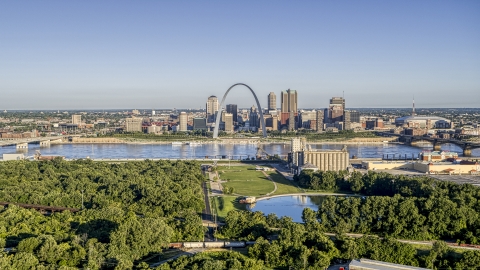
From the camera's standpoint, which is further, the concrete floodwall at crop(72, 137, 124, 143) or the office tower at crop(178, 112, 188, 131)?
the office tower at crop(178, 112, 188, 131)

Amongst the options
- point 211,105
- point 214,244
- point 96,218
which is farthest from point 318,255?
point 211,105

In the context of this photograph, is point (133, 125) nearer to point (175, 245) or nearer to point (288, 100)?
point (288, 100)

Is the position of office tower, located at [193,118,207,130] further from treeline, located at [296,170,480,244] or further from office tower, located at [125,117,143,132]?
treeline, located at [296,170,480,244]

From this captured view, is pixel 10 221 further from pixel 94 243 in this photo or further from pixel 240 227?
pixel 240 227

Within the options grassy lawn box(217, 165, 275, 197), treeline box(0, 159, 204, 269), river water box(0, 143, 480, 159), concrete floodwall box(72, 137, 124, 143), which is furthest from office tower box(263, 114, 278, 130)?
treeline box(0, 159, 204, 269)

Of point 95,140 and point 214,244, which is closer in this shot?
point 214,244

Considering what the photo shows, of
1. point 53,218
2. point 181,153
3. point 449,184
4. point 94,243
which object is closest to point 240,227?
point 94,243

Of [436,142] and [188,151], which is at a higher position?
[436,142]
